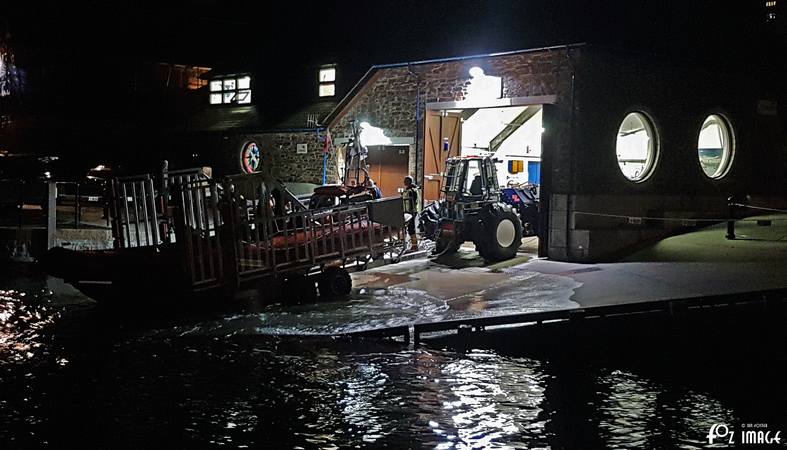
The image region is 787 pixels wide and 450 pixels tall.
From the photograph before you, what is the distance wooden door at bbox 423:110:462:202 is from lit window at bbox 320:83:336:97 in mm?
5820

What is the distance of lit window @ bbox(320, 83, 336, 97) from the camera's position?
25.6 metres

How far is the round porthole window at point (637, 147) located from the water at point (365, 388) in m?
7.76

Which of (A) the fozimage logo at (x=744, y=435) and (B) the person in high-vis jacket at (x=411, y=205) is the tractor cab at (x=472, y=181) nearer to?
(B) the person in high-vis jacket at (x=411, y=205)

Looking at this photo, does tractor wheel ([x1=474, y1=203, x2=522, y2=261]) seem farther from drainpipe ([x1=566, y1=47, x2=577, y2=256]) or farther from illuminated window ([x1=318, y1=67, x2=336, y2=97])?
illuminated window ([x1=318, y1=67, x2=336, y2=97])

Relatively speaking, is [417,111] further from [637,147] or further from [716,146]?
[716,146]

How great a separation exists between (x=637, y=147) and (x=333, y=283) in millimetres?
9366

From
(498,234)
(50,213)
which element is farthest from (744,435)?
(50,213)

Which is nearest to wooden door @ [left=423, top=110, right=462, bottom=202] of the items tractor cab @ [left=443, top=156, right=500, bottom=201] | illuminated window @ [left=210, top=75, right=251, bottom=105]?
tractor cab @ [left=443, top=156, right=500, bottom=201]

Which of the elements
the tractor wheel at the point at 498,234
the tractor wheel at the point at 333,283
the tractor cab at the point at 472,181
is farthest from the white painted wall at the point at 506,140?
the tractor wheel at the point at 333,283

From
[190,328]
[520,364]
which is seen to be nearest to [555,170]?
[520,364]

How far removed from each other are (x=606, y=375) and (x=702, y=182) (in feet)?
38.5

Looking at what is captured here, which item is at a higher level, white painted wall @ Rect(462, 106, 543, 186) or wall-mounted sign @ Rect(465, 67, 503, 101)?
wall-mounted sign @ Rect(465, 67, 503, 101)

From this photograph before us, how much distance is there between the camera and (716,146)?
20.4 meters

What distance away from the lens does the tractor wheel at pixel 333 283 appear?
45.3 ft
